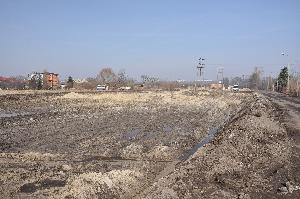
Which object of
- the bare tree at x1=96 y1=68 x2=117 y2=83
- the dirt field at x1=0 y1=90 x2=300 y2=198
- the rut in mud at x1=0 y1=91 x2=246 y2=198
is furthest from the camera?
the bare tree at x1=96 y1=68 x2=117 y2=83

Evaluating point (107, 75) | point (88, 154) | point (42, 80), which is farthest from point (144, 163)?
point (107, 75)

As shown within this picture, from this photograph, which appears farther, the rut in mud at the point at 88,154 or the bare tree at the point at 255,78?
the bare tree at the point at 255,78

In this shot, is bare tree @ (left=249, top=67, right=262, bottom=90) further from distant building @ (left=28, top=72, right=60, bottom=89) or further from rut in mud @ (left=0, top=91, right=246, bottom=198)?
rut in mud @ (left=0, top=91, right=246, bottom=198)

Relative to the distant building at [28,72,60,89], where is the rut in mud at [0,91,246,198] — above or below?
below

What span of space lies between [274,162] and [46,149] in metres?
8.26

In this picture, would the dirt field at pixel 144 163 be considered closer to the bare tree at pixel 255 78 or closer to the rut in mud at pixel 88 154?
the rut in mud at pixel 88 154

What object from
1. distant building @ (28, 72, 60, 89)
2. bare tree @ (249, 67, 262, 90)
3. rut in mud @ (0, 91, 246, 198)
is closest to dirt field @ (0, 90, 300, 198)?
rut in mud @ (0, 91, 246, 198)

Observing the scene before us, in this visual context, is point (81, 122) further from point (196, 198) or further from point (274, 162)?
point (196, 198)

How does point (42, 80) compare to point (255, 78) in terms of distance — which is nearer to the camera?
point (42, 80)

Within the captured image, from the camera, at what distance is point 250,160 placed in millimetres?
12977

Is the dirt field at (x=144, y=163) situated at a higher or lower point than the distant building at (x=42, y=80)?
lower

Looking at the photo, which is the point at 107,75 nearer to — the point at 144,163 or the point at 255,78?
the point at 255,78

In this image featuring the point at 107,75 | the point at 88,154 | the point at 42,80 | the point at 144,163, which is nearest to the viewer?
the point at 144,163

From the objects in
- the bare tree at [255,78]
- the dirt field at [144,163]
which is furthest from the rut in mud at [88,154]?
the bare tree at [255,78]
